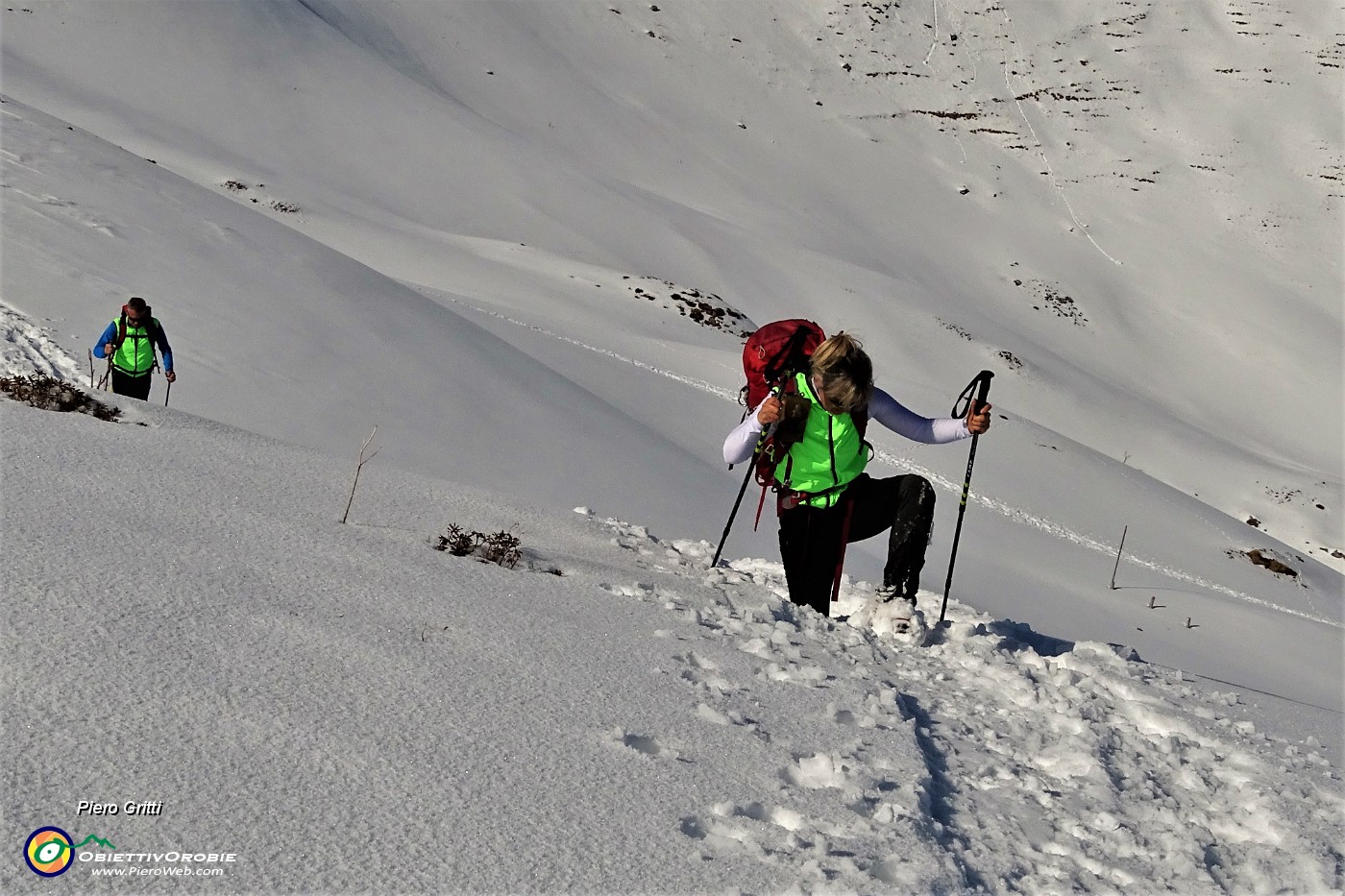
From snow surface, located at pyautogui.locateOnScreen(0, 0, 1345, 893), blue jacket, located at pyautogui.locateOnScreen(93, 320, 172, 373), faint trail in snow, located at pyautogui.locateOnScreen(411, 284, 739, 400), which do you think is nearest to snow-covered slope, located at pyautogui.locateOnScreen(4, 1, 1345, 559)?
faint trail in snow, located at pyautogui.locateOnScreen(411, 284, 739, 400)

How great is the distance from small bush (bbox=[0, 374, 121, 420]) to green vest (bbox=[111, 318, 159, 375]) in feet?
9.61

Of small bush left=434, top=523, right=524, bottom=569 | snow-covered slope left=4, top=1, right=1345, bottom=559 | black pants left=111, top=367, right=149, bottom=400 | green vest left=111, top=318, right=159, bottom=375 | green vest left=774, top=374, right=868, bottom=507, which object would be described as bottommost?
small bush left=434, top=523, right=524, bottom=569

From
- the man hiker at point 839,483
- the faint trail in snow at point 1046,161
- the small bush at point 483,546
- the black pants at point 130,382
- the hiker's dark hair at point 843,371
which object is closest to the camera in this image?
the small bush at point 483,546

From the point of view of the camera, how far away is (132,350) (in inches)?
324

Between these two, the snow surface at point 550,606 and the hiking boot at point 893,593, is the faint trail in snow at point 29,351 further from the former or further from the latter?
the hiking boot at point 893,593

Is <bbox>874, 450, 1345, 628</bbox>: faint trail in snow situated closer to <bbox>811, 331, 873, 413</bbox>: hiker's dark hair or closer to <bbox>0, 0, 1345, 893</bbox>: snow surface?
<bbox>0, 0, 1345, 893</bbox>: snow surface

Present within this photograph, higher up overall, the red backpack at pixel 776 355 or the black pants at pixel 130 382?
the red backpack at pixel 776 355

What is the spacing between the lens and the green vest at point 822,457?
4.79 m

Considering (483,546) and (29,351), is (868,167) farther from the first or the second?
(483,546)

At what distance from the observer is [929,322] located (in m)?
37.6

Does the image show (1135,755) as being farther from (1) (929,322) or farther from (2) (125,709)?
(1) (929,322)

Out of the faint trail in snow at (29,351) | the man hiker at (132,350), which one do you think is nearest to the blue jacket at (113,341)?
the man hiker at (132,350)

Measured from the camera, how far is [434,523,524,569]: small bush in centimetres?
434

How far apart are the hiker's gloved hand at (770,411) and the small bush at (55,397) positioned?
3234mm
